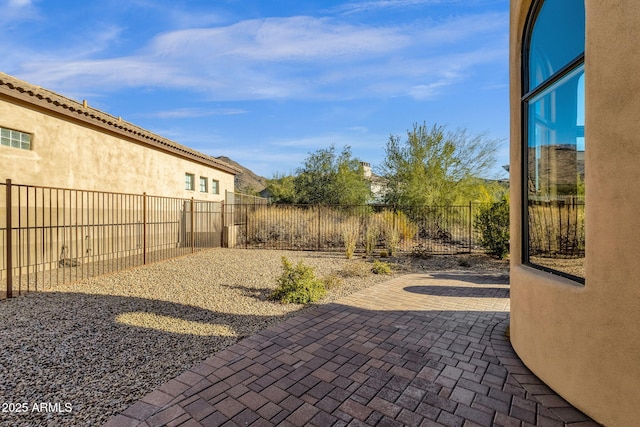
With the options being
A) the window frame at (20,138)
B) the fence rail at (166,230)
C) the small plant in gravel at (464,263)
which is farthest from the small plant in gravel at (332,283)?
the window frame at (20,138)

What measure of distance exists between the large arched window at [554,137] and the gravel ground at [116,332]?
355 cm

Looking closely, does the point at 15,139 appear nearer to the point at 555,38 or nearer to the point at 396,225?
the point at 555,38

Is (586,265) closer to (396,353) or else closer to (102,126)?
(396,353)

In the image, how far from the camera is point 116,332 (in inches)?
150

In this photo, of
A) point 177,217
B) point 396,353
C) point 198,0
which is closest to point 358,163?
point 177,217

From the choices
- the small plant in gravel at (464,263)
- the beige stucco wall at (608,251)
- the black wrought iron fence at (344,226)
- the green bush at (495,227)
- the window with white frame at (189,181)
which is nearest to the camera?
the beige stucco wall at (608,251)

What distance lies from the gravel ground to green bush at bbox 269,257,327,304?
22 centimetres

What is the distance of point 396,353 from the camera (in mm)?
3262

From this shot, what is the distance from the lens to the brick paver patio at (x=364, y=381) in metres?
2.20

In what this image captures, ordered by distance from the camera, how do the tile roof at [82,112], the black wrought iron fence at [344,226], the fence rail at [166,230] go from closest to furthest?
the tile roof at [82,112] < the fence rail at [166,230] < the black wrought iron fence at [344,226]

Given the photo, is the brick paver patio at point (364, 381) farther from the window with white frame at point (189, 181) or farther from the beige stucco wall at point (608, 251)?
the window with white frame at point (189, 181)

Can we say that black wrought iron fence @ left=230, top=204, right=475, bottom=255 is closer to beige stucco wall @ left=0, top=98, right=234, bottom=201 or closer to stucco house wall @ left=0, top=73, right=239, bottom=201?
stucco house wall @ left=0, top=73, right=239, bottom=201

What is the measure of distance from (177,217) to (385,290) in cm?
979

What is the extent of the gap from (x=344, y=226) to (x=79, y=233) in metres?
9.54
